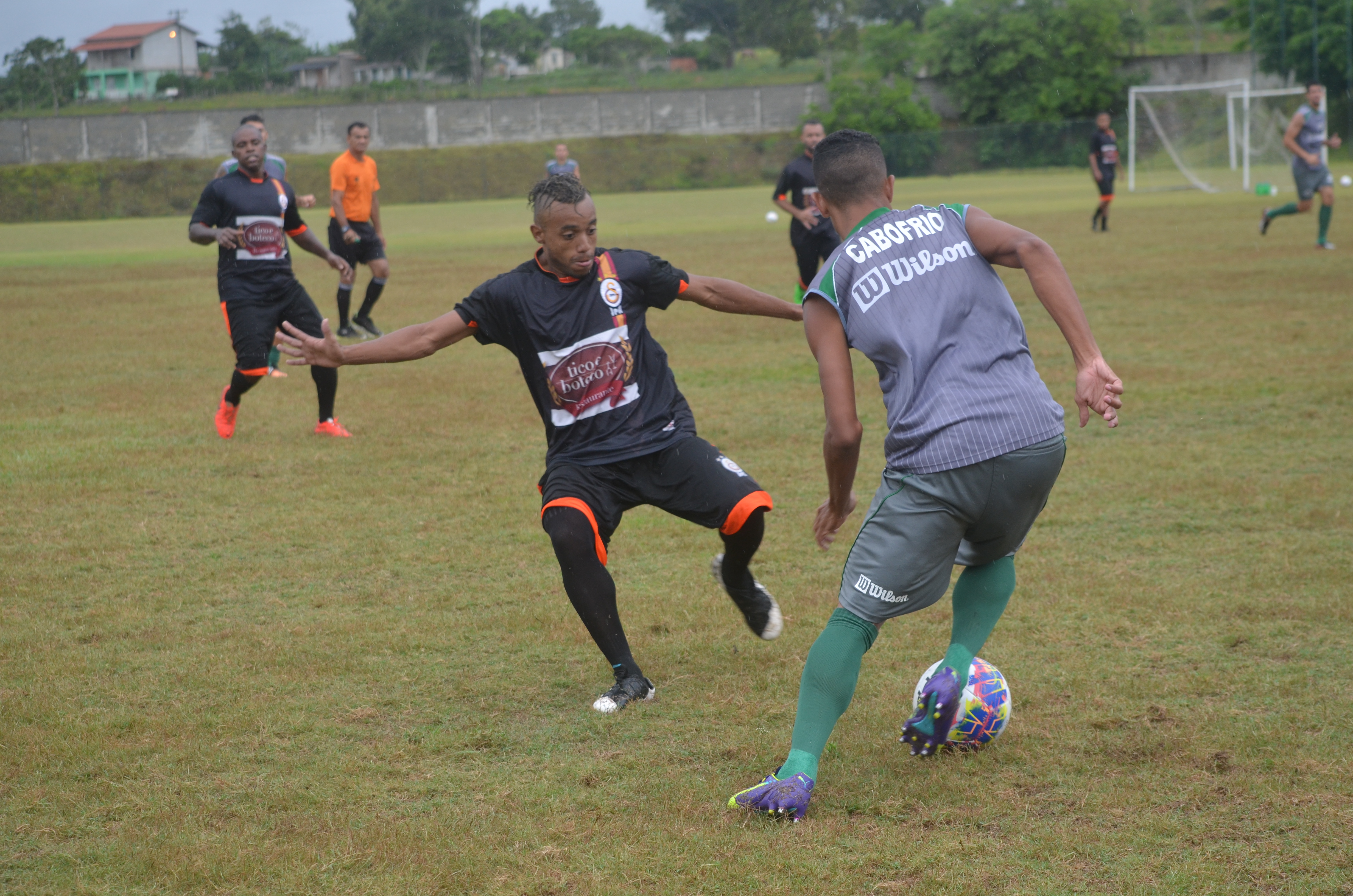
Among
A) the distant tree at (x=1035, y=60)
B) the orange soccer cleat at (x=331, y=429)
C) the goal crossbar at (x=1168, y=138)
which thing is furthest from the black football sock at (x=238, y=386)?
the distant tree at (x=1035, y=60)

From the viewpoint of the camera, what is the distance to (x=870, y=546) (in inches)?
136

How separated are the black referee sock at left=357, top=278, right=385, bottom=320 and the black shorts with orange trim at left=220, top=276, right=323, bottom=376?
15.5 feet

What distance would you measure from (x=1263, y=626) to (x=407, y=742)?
3.27m

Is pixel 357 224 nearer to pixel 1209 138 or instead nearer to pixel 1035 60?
pixel 1209 138

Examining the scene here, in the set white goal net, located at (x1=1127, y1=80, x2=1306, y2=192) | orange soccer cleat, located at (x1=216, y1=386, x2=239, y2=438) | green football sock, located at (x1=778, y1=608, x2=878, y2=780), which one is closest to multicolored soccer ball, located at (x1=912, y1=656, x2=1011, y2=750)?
green football sock, located at (x1=778, y1=608, x2=878, y2=780)

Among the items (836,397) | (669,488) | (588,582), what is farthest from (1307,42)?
(836,397)

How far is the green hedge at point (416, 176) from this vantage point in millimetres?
54781

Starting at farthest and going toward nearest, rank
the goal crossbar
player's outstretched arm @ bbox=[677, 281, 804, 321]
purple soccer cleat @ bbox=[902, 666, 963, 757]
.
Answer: the goal crossbar → player's outstretched arm @ bbox=[677, 281, 804, 321] → purple soccer cleat @ bbox=[902, 666, 963, 757]

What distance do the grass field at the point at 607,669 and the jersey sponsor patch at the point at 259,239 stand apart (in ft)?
4.39

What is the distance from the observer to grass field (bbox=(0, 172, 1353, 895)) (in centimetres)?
330

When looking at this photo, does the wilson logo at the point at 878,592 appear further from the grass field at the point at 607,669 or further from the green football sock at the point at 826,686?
the grass field at the point at 607,669

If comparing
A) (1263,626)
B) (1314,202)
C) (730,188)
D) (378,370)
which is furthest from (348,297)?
(730,188)

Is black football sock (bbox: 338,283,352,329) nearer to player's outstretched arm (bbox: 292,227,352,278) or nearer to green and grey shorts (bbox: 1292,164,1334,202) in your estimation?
player's outstretched arm (bbox: 292,227,352,278)

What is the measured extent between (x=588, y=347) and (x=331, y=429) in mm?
5311
